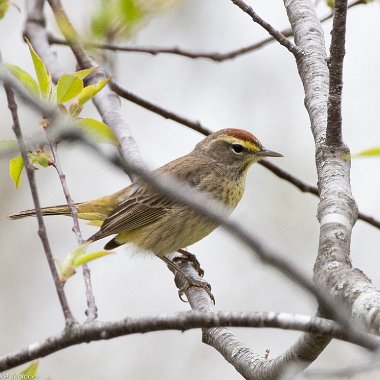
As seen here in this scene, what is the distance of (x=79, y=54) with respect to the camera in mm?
6598

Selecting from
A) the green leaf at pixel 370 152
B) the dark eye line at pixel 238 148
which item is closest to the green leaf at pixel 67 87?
the green leaf at pixel 370 152

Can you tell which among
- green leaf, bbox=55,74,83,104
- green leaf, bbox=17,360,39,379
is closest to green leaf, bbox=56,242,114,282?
green leaf, bbox=17,360,39,379

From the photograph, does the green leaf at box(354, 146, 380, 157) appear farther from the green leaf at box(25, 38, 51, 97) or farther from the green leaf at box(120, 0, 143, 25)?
the green leaf at box(120, 0, 143, 25)

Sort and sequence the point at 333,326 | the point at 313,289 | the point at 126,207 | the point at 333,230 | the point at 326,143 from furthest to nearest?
the point at 126,207
the point at 326,143
the point at 333,230
the point at 333,326
the point at 313,289

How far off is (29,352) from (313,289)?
1.38m

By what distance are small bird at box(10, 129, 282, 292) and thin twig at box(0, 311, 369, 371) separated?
12.5 ft

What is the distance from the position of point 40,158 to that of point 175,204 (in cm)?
309

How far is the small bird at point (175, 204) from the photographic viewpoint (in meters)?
6.88

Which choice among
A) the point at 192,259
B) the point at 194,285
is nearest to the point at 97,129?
the point at 194,285

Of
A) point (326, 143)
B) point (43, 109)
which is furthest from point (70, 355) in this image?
point (43, 109)

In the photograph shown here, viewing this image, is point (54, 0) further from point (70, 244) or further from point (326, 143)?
point (70, 244)

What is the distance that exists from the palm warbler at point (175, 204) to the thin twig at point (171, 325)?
3797 millimetres

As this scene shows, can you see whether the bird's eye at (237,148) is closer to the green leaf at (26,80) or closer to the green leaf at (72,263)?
the green leaf at (26,80)

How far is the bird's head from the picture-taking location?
24.8 ft
